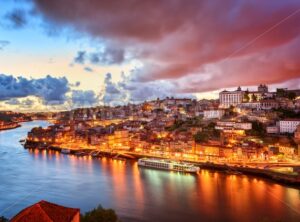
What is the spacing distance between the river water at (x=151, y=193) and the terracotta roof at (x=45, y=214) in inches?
124

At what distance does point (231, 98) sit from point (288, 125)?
22.5 ft

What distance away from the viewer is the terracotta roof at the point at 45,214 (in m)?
2.34

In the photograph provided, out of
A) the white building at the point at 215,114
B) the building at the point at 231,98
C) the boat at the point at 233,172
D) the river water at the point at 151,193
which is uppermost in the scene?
the building at the point at 231,98

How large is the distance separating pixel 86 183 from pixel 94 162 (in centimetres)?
380

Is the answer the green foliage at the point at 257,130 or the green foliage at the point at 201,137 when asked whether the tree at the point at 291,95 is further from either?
the green foliage at the point at 201,137

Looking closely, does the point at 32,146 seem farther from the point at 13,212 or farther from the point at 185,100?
the point at 185,100

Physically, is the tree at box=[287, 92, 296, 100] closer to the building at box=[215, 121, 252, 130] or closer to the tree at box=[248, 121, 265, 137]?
the tree at box=[248, 121, 265, 137]

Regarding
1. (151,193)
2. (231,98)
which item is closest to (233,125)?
(231,98)

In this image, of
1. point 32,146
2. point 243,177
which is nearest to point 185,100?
point 32,146

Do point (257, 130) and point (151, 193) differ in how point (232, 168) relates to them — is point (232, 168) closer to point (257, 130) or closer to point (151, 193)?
point (151, 193)

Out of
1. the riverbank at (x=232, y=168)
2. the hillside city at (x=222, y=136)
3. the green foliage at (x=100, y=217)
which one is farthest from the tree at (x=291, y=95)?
the green foliage at (x=100, y=217)

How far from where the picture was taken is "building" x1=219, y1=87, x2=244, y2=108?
18.9 m

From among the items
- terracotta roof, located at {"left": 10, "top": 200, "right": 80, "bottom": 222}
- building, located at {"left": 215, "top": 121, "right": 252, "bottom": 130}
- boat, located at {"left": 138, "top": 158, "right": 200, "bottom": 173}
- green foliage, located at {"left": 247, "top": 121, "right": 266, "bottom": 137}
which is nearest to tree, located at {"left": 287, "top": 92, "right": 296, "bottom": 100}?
green foliage, located at {"left": 247, "top": 121, "right": 266, "bottom": 137}

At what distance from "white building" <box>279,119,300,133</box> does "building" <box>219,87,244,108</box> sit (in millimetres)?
5878
